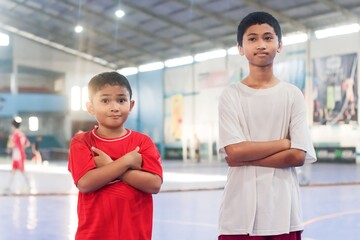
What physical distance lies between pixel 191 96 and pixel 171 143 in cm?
350

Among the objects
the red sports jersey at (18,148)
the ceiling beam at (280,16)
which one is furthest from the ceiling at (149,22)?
the red sports jersey at (18,148)

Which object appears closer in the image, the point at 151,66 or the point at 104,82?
the point at 104,82

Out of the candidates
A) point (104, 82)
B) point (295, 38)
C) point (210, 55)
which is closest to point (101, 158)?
point (104, 82)

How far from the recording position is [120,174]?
89.8 inches

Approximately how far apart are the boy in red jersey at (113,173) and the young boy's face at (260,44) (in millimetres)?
602

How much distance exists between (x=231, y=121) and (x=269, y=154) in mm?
228

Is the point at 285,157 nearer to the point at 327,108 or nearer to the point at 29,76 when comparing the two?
the point at 327,108

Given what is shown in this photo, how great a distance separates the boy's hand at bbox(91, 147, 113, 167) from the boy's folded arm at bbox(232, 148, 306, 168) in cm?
65

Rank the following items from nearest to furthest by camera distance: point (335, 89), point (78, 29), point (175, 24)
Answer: point (335, 89) < point (175, 24) < point (78, 29)

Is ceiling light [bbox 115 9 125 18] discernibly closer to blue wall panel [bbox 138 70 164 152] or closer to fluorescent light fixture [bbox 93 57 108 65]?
blue wall panel [bbox 138 70 164 152]

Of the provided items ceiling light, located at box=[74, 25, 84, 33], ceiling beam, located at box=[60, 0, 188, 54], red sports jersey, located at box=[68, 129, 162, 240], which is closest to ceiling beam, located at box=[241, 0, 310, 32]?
ceiling beam, located at box=[60, 0, 188, 54]

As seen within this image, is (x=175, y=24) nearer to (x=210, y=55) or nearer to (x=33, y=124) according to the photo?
(x=210, y=55)

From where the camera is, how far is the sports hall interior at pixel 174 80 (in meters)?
11.6

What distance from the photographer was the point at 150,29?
95.1 ft
